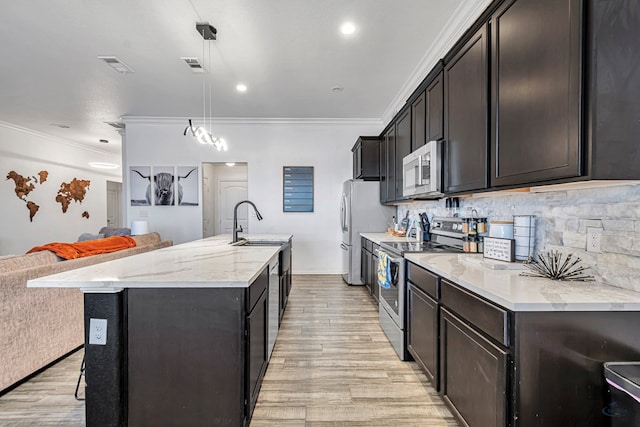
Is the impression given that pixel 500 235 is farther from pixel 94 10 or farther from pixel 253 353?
pixel 94 10

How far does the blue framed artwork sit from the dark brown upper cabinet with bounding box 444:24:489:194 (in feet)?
11.6

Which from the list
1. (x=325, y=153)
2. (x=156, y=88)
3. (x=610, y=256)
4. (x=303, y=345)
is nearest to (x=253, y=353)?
(x=303, y=345)

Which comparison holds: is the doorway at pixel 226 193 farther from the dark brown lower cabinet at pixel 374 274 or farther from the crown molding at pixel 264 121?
the dark brown lower cabinet at pixel 374 274

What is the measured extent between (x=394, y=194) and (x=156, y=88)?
3.59 meters

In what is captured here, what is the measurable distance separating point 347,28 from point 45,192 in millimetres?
7250

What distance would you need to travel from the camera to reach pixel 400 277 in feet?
8.21

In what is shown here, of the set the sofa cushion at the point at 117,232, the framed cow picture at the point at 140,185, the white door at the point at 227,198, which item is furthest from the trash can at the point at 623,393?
the white door at the point at 227,198

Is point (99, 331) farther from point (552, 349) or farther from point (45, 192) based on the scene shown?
point (45, 192)

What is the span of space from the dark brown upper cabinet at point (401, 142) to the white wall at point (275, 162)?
2.03 meters

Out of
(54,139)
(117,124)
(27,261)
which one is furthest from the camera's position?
(54,139)

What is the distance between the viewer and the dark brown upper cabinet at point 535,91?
1.28 metres

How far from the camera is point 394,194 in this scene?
404 cm

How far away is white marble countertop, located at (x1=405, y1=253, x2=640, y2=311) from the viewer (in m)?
1.18

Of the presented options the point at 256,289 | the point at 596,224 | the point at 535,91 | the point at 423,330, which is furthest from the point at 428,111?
the point at 256,289
